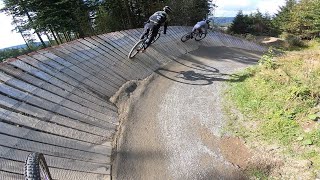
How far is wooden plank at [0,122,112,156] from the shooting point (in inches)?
256

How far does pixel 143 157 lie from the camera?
7059 millimetres

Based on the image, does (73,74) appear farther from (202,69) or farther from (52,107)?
(202,69)

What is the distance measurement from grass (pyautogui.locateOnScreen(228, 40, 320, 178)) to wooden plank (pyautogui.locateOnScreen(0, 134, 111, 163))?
12.8 ft

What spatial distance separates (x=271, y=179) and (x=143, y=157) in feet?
9.72

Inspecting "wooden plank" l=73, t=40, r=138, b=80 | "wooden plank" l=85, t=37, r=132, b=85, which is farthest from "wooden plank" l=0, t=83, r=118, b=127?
"wooden plank" l=73, t=40, r=138, b=80

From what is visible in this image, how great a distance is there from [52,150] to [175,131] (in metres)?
3.38

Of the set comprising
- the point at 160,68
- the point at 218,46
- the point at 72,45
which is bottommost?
the point at 218,46

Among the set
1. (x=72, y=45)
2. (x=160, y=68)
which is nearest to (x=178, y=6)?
(x=160, y=68)

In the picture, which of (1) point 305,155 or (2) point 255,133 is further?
(2) point 255,133

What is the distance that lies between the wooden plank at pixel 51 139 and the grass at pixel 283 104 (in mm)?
3815

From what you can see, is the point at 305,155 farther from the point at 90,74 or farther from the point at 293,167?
the point at 90,74

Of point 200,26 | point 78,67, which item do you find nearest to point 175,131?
point 78,67

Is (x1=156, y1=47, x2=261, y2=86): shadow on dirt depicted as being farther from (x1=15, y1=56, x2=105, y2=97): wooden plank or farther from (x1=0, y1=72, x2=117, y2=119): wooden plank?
(x1=0, y1=72, x2=117, y2=119): wooden plank

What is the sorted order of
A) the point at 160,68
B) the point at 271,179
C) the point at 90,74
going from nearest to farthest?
the point at 271,179 → the point at 90,74 → the point at 160,68
